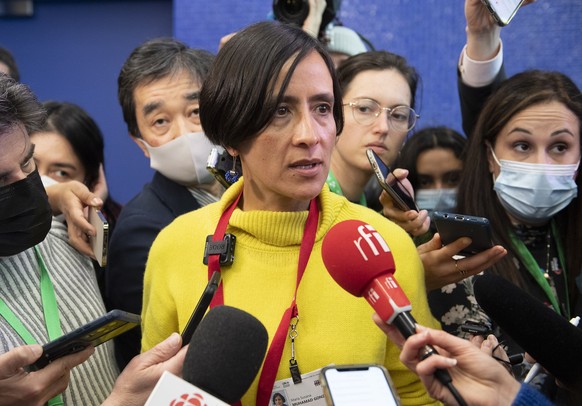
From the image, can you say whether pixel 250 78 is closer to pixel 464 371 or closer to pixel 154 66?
pixel 464 371

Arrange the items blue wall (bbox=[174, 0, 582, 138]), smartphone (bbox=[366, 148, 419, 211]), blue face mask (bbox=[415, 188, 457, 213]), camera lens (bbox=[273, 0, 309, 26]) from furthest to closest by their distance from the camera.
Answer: blue wall (bbox=[174, 0, 582, 138])
blue face mask (bbox=[415, 188, 457, 213])
camera lens (bbox=[273, 0, 309, 26])
smartphone (bbox=[366, 148, 419, 211])

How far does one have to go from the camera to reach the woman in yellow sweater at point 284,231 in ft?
4.86

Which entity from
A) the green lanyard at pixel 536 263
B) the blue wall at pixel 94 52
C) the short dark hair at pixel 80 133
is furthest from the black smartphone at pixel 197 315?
the blue wall at pixel 94 52

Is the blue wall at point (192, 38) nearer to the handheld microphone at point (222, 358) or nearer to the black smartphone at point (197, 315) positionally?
the black smartphone at point (197, 315)

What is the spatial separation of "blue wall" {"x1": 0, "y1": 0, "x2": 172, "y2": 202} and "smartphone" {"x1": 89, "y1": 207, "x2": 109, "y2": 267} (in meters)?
3.01

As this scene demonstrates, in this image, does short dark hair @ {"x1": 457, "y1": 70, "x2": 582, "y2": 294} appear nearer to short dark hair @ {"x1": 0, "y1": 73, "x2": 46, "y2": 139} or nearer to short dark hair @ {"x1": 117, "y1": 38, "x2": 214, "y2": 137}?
short dark hair @ {"x1": 117, "y1": 38, "x2": 214, "y2": 137}

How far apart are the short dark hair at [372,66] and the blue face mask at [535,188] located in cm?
49

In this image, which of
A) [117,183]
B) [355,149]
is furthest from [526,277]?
[117,183]

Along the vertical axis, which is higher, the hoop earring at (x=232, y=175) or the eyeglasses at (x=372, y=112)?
the eyeglasses at (x=372, y=112)

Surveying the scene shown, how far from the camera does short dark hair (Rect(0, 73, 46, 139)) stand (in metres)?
1.69

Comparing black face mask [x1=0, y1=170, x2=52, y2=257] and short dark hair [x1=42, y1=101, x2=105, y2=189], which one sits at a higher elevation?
black face mask [x1=0, y1=170, x2=52, y2=257]

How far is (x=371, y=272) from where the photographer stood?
1.21 meters

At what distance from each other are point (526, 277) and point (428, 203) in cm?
76

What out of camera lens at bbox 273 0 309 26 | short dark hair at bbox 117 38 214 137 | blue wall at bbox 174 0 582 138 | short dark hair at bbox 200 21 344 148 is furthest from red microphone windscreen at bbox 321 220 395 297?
blue wall at bbox 174 0 582 138
